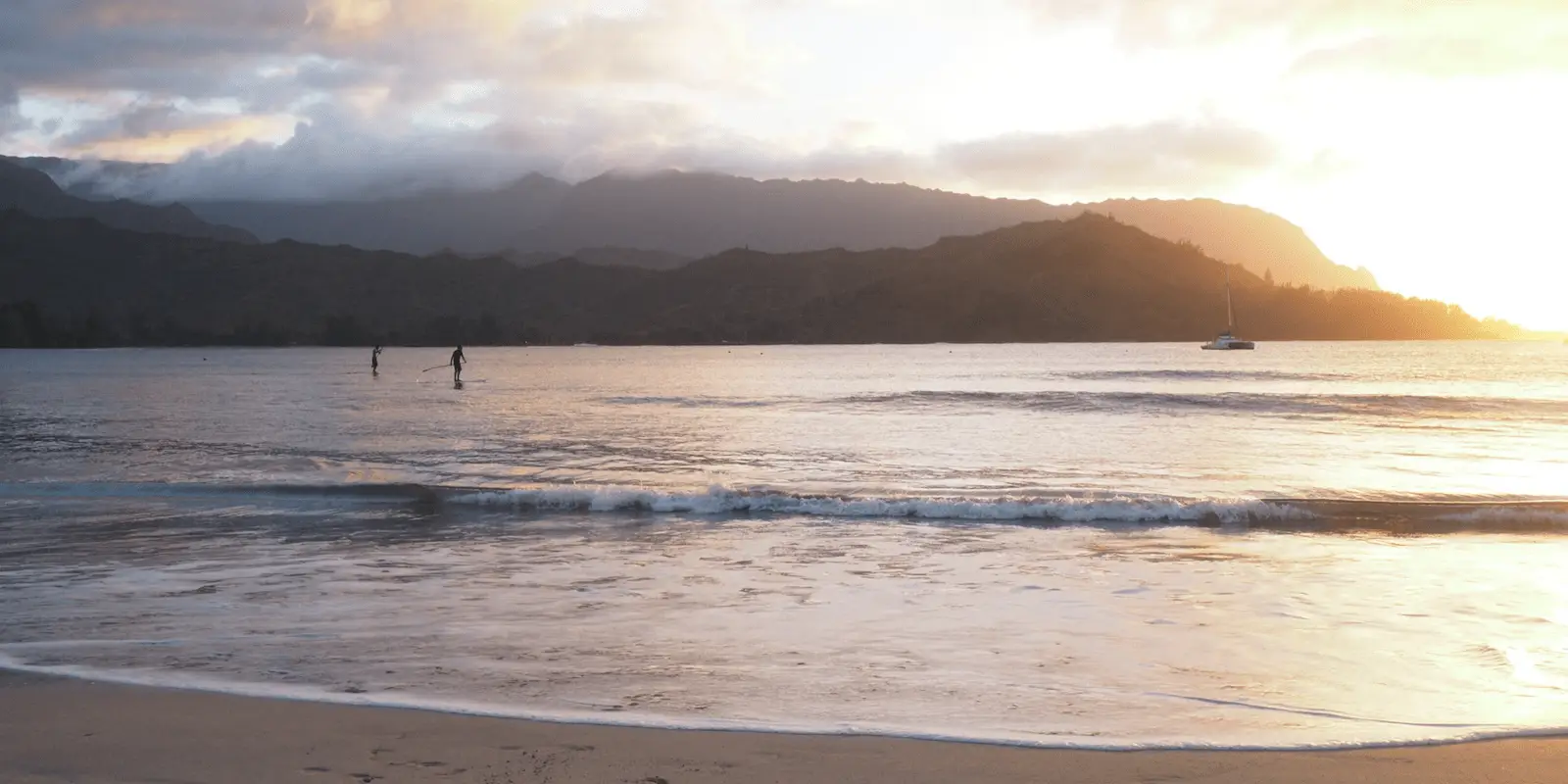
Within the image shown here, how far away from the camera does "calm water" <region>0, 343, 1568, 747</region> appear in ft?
23.3

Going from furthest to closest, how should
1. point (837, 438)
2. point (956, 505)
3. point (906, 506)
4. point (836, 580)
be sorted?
point (837, 438) → point (906, 506) → point (956, 505) → point (836, 580)

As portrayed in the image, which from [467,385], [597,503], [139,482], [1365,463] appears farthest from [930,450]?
[467,385]

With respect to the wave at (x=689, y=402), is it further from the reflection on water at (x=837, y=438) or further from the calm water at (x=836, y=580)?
the calm water at (x=836, y=580)

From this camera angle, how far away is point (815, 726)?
6.36 m

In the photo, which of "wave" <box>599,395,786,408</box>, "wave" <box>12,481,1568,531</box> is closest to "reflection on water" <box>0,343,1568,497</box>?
"wave" <box>599,395,786,408</box>

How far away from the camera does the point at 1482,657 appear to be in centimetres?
805

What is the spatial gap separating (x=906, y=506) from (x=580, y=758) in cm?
1151

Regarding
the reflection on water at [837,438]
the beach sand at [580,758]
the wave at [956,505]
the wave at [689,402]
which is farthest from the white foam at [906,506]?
the wave at [689,402]

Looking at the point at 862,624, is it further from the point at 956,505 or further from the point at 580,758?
the point at 956,505

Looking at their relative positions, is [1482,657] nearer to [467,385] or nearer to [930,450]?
[930,450]

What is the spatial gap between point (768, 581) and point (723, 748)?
5.39 meters

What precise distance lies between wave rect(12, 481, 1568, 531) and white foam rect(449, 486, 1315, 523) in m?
0.01

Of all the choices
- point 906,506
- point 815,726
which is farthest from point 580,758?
point 906,506

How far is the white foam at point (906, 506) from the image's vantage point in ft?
53.7
